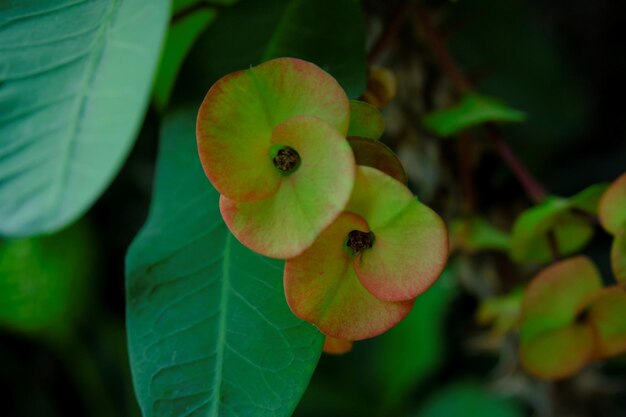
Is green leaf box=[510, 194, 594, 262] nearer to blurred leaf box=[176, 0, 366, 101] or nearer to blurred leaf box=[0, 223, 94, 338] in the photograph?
blurred leaf box=[176, 0, 366, 101]

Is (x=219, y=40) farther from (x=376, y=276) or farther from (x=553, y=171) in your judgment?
(x=553, y=171)

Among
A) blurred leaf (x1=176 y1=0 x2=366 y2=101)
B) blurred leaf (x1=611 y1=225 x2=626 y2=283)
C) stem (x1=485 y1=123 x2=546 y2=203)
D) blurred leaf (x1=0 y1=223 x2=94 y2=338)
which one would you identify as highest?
blurred leaf (x1=176 y1=0 x2=366 y2=101)

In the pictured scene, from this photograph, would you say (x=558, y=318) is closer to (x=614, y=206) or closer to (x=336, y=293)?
(x=614, y=206)

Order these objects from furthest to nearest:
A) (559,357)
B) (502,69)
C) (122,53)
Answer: (502,69) < (559,357) < (122,53)

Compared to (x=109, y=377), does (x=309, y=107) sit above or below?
above

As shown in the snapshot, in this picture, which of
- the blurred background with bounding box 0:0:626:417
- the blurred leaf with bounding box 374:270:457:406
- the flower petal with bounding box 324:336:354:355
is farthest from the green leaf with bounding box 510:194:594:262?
the blurred leaf with bounding box 374:270:457:406

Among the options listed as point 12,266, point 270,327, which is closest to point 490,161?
point 270,327
